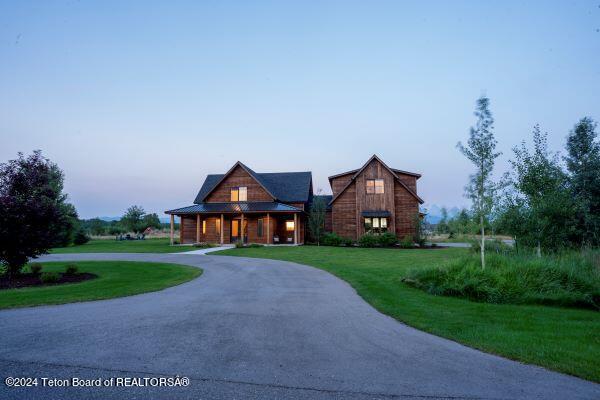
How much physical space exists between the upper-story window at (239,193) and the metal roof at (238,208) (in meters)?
0.86

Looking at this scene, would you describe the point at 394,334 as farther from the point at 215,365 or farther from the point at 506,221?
the point at 506,221

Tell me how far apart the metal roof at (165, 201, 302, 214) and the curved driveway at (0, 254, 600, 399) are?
20884mm

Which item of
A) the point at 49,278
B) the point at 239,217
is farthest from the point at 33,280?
the point at 239,217

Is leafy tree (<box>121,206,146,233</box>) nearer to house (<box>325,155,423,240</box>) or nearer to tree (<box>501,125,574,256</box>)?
house (<box>325,155,423,240</box>)

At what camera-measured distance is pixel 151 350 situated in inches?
189

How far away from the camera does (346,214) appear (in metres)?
31.1

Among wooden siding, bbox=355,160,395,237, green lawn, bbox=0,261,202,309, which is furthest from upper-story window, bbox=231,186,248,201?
green lawn, bbox=0,261,202,309

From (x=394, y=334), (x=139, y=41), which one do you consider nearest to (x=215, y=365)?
(x=394, y=334)

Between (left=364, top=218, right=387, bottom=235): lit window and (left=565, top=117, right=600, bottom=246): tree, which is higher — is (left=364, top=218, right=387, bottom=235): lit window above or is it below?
below

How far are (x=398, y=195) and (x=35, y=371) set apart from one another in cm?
2991

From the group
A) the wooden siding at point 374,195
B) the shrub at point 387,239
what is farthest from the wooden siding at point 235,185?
the shrub at point 387,239

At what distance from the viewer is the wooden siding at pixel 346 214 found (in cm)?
3086

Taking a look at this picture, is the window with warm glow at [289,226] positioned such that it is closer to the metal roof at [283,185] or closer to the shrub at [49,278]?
the metal roof at [283,185]

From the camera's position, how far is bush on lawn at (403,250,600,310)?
329 inches
